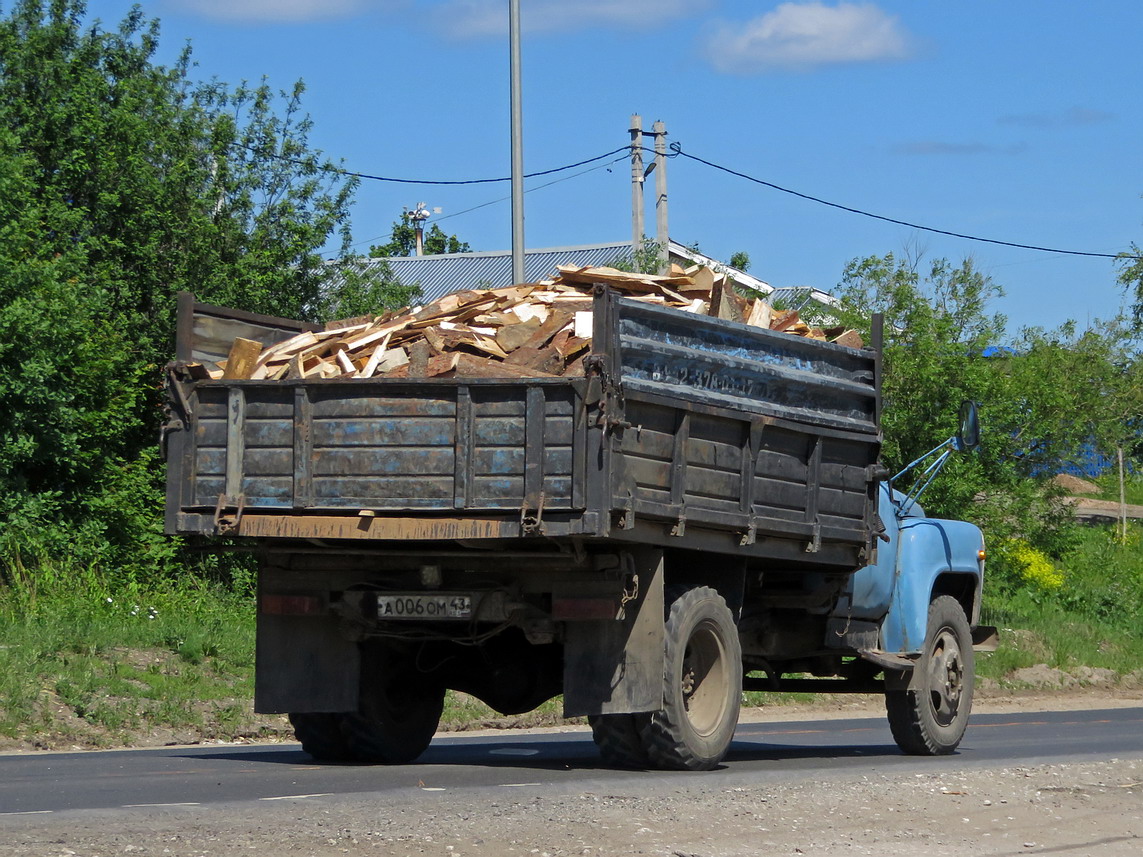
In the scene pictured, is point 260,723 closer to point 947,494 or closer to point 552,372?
point 552,372

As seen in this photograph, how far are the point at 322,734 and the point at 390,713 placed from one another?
1.47 ft

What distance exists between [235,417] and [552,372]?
5.92ft

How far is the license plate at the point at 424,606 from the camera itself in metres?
9.66

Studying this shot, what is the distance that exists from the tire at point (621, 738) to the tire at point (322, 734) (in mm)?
1736

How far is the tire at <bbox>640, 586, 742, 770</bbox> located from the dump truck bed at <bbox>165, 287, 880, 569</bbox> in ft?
1.33

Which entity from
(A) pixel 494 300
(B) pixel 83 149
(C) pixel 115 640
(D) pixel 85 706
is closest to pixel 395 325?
(A) pixel 494 300

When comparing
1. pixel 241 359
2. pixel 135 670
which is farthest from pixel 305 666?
pixel 135 670

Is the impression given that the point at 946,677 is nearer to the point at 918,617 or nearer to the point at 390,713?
the point at 918,617

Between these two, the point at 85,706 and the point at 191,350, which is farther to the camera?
the point at 85,706

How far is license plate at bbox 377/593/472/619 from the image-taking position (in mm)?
9656

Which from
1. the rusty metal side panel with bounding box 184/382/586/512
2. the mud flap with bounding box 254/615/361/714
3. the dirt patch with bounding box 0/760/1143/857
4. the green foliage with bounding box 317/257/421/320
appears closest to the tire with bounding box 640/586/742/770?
the dirt patch with bounding box 0/760/1143/857

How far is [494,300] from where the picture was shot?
34.7ft

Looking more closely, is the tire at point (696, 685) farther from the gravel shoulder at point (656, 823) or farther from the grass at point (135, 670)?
the grass at point (135, 670)

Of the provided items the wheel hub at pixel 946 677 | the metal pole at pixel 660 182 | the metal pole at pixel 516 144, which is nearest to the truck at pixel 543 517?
the wheel hub at pixel 946 677
